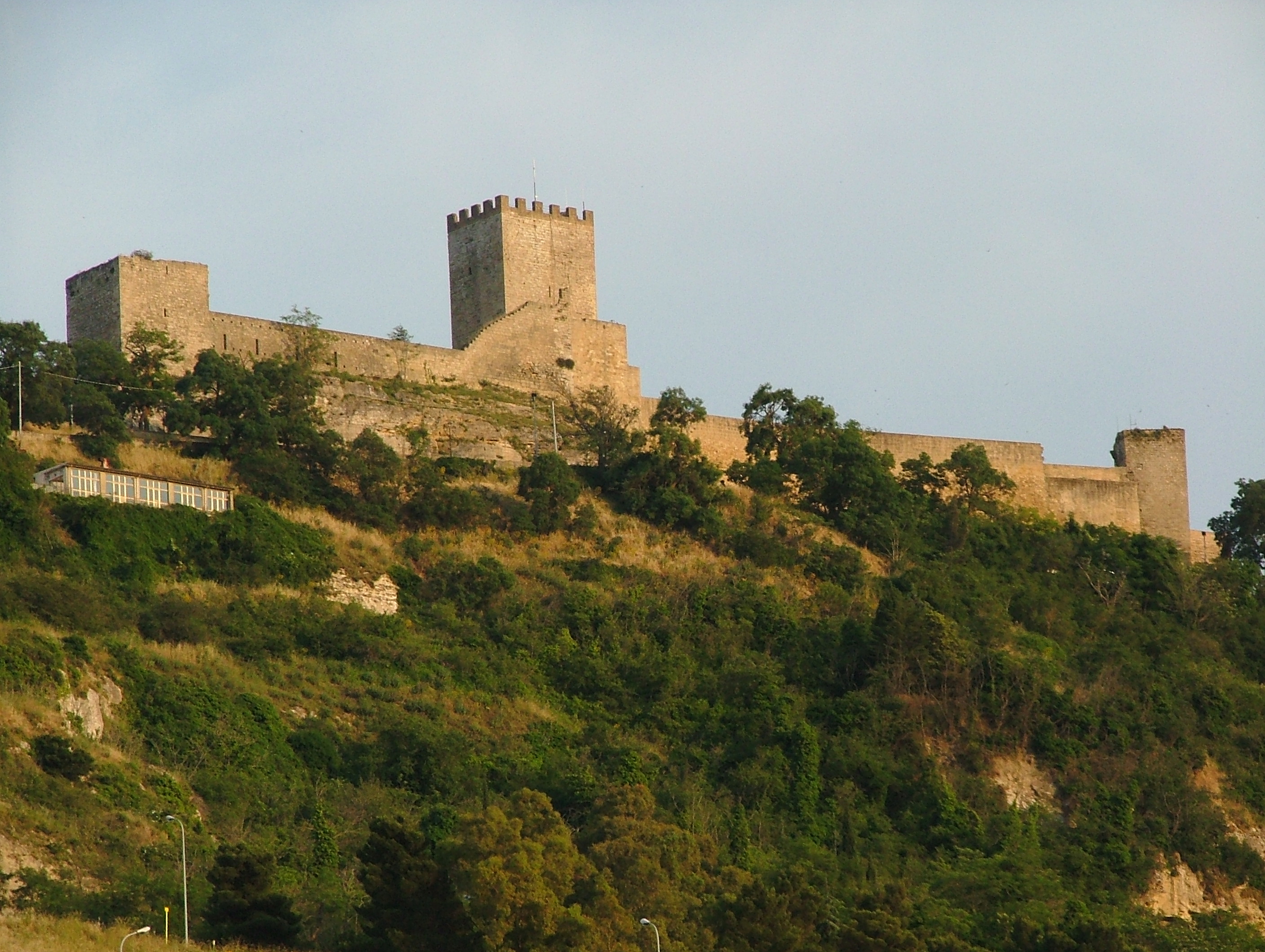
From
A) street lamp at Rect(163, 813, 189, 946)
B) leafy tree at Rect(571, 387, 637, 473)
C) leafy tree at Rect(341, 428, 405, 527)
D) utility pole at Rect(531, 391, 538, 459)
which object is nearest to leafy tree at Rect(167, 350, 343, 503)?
leafy tree at Rect(341, 428, 405, 527)

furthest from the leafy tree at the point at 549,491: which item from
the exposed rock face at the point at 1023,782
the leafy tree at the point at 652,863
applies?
the leafy tree at the point at 652,863

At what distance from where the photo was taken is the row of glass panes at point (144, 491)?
40625mm

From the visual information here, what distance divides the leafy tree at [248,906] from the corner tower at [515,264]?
76.9 ft

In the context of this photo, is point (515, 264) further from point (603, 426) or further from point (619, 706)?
point (619, 706)

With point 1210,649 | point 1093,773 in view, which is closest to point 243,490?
point 1093,773

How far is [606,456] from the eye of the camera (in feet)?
156

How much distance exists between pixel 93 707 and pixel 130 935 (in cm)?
740

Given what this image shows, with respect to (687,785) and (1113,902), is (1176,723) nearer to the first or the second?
(1113,902)

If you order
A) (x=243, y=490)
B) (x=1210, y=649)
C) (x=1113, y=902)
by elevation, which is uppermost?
(x=243, y=490)

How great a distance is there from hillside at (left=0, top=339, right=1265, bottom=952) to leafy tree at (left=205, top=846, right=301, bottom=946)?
0.17 ft

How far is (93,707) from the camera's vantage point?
34.3 m

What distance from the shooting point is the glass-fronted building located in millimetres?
40469

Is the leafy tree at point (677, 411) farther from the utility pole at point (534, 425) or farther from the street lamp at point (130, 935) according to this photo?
the street lamp at point (130, 935)

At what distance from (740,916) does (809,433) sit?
21.9 meters
